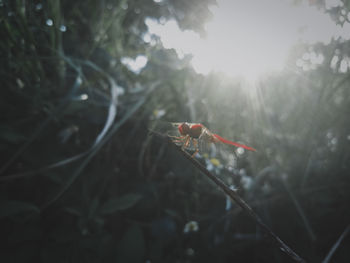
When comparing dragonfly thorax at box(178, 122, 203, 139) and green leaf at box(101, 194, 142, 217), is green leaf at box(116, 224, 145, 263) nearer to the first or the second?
green leaf at box(101, 194, 142, 217)

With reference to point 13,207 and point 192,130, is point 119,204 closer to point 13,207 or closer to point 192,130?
point 13,207

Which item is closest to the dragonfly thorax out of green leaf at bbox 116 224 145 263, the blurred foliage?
the blurred foliage

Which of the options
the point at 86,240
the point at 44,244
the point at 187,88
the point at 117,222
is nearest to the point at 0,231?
the point at 44,244

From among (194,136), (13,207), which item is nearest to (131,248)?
(13,207)

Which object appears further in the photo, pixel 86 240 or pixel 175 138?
pixel 86 240

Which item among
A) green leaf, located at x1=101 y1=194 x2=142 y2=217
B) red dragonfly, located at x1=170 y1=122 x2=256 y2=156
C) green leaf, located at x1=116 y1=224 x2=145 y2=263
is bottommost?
green leaf, located at x1=116 y1=224 x2=145 y2=263

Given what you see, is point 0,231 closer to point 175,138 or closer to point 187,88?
point 175,138

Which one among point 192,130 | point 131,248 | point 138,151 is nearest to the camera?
point 192,130
